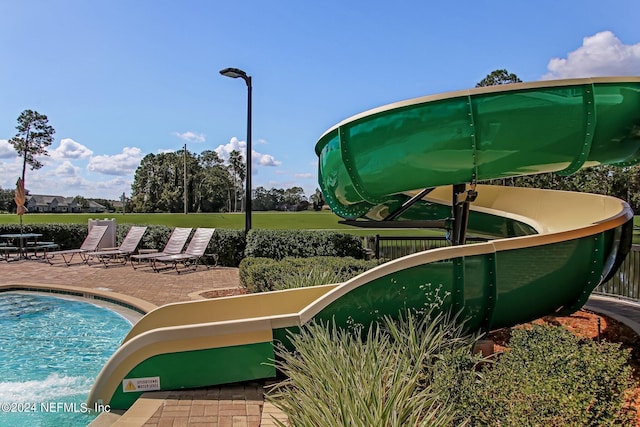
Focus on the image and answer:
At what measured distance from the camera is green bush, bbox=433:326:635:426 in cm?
244

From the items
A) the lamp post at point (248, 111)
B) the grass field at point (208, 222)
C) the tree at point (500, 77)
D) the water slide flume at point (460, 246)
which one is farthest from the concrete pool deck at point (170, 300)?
the grass field at point (208, 222)

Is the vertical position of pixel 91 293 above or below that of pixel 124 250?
below

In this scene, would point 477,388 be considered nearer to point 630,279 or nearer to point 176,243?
point 630,279

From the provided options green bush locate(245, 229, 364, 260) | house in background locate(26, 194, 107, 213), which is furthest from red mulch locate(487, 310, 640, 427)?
house in background locate(26, 194, 107, 213)

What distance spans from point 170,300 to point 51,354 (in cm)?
225

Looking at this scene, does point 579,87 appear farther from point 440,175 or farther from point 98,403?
point 98,403

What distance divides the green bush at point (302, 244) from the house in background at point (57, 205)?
105 metres

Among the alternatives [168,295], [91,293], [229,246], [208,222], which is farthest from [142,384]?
[208,222]

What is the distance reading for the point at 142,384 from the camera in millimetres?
4258

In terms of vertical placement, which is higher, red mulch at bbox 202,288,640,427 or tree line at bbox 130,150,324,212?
tree line at bbox 130,150,324,212

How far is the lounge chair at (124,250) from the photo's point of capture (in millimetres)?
14258

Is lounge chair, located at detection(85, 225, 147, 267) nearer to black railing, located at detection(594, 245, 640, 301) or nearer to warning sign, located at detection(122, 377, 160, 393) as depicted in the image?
warning sign, located at detection(122, 377, 160, 393)

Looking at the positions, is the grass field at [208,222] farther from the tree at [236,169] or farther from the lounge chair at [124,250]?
the tree at [236,169]

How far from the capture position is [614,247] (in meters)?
4.96
